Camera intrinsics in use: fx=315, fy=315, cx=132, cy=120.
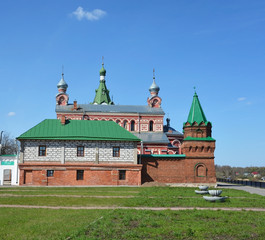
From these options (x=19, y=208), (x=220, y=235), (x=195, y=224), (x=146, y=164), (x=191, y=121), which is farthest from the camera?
(x=191, y=121)

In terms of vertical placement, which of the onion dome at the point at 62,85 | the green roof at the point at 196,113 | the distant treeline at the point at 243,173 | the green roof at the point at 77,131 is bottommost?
the distant treeline at the point at 243,173

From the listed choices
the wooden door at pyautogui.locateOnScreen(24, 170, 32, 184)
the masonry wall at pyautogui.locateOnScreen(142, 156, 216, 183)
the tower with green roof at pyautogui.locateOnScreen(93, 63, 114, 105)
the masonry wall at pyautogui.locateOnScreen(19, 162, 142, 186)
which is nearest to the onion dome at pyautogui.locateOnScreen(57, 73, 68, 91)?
the tower with green roof at pyautogui.locateOnScreen(93, 63, 114, 105)

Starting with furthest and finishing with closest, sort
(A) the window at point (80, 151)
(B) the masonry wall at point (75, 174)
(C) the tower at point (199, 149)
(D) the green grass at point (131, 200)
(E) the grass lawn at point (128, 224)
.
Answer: (C) the tower at point (199, 149)
(A) the window at point (80, 151)
(B) the masonry wall at point (75, 174)
(D) the green grass at point (131, 200)
(E) the grass lawn at point (128, 224)

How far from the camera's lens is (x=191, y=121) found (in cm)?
3475

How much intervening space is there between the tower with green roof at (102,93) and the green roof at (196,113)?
95.5 feet

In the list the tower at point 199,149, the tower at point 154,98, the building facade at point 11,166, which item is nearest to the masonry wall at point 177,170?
the tower at point 199,149

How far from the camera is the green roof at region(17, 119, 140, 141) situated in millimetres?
30891

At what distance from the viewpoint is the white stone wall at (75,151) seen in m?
30.5

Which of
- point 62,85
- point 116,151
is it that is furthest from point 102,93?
point 116,151

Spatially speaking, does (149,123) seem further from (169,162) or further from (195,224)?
(195,224)

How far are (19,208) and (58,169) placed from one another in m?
16.3

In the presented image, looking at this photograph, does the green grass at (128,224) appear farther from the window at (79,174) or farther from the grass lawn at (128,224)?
the window at (79,174)

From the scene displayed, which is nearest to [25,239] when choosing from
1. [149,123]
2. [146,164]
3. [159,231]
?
[159,231]

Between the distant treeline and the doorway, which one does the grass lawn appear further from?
the distant treeline
